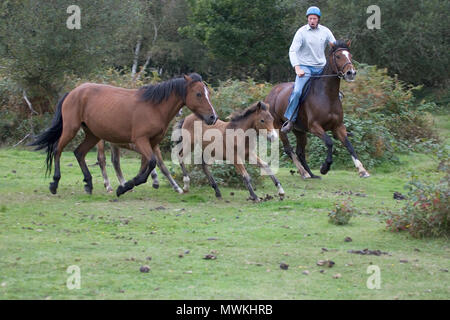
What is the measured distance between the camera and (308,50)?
13.9 metres

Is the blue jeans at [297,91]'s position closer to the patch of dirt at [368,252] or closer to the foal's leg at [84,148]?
the foal's leg at [84,148]

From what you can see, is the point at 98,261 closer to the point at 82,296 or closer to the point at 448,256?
the point at 82,296

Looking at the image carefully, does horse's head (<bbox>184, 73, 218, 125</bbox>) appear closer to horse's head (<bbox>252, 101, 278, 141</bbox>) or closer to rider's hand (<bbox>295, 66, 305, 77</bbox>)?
horse's head (<bbox>252, 101, 278, 141</bbox>)

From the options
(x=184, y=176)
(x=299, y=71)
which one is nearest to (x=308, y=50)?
(x=299, y=71)

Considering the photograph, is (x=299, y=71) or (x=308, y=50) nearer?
(x=299, y=71)

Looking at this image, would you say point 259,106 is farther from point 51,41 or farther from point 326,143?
point 51,41

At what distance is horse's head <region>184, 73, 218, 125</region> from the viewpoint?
37.2ft

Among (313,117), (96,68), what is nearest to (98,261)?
(313,117)

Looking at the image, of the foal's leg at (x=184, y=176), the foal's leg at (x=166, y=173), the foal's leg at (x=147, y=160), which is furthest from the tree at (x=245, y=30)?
the foal's leg at (x=147, y=160)

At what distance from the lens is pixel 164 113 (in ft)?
38.0

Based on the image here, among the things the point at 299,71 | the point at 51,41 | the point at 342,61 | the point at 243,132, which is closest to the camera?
the point at 243,132

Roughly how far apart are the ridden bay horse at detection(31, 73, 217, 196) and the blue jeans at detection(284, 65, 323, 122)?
2.97m

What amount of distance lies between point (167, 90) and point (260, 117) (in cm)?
172

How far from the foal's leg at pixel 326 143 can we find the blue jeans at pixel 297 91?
0.65m
